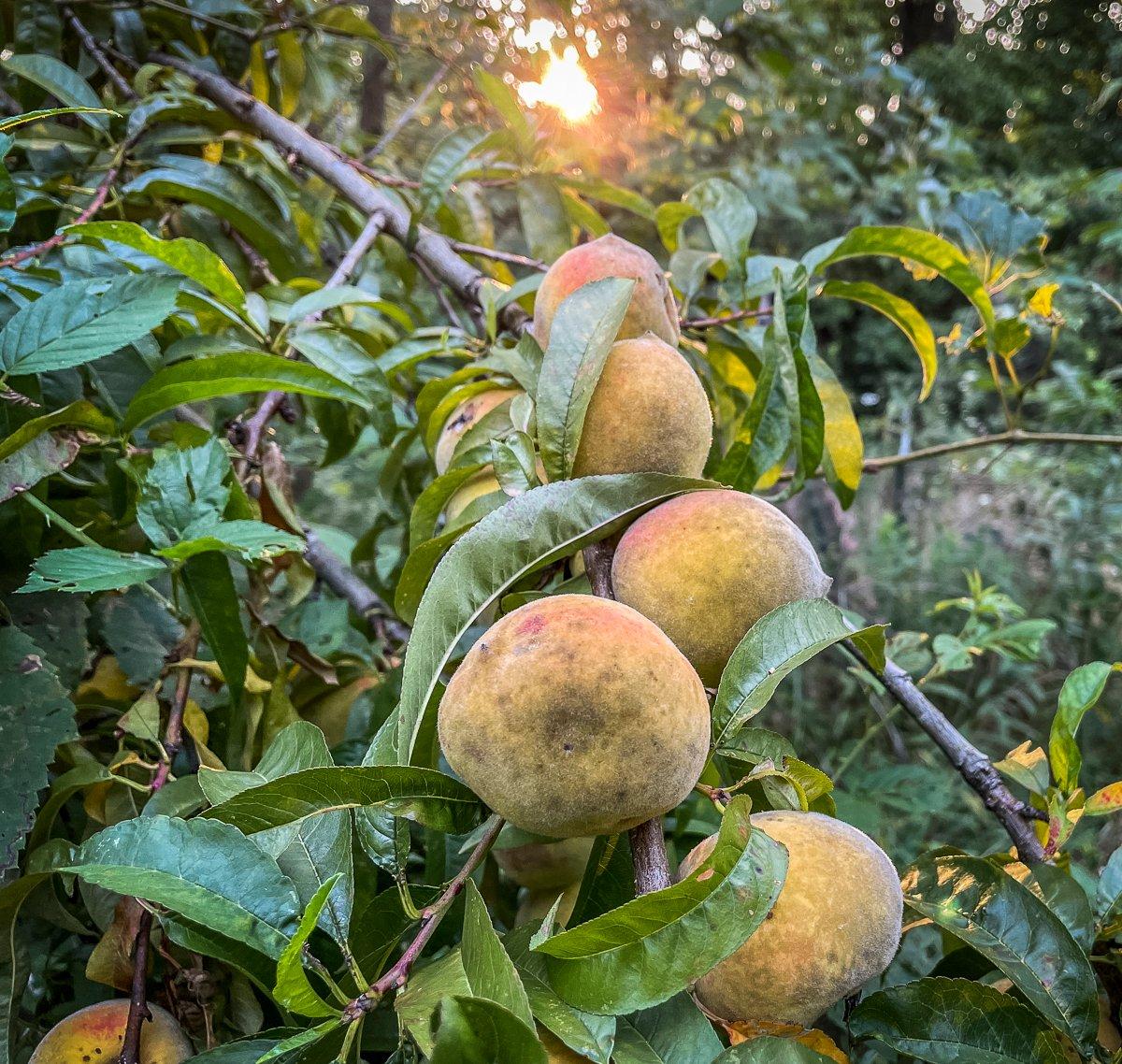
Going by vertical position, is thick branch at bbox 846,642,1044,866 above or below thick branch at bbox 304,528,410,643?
below

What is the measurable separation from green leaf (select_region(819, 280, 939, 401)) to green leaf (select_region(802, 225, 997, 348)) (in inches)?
2.2

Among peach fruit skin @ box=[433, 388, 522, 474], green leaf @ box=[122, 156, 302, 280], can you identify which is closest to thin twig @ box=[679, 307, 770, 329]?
peach fruit skin @ box=[433, 388, 522, 474]

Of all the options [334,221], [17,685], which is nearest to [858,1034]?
[17,685]

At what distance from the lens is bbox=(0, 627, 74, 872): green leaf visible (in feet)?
2.17

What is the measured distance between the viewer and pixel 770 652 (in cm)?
58

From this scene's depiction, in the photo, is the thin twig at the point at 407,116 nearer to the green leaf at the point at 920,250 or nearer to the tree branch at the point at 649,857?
the green leaf at the point at 920,250

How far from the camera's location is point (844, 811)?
143 cm

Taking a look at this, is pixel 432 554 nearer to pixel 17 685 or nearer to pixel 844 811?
pixel 17 685

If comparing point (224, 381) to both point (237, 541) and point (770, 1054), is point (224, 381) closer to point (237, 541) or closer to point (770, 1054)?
point (237, 541)

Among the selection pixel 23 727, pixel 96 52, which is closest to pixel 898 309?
pixel 23 727

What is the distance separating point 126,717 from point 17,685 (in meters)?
0.11

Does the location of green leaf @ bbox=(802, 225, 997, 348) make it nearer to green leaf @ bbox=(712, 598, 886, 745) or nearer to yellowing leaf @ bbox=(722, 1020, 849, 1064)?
green leaf @ bbox=(712, 598, 886, 745)

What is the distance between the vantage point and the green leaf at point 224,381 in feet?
2.61

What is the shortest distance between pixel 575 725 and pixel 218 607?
1.49ft
